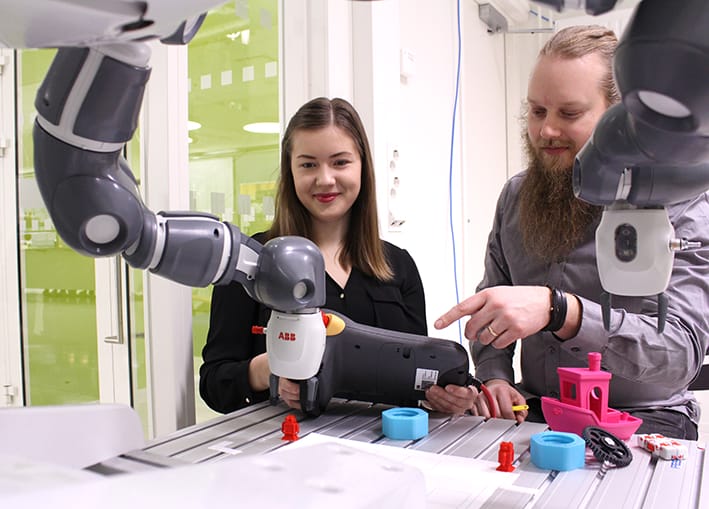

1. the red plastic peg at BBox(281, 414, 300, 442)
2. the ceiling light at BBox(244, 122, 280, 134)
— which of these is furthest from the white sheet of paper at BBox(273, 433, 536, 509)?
the ceiling light at BBox(244, 122, 280, 134)

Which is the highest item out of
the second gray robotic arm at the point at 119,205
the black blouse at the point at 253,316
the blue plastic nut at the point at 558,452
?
the second gray robotic arm at the point at 119,205

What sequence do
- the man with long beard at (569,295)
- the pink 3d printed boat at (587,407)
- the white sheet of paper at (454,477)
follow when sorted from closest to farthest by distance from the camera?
the white sheet of paper at (454,477) < the pink 3d printed boat at (587,407) < the man with long beard at (569,295)

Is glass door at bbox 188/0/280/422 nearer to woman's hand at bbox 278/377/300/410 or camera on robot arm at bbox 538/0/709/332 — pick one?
woman's hand at bbox 278/377/300/410

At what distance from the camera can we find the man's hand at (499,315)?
3.10 feet

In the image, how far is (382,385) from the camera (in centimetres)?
105

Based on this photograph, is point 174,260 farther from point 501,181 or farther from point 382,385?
point 501,181

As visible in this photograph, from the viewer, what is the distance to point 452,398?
104 centimetres

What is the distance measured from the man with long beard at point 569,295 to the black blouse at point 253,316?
0.68 feet

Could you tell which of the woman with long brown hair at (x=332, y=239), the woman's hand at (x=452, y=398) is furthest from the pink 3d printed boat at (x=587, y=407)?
the woman with long brown hair at (x=332, y=239)

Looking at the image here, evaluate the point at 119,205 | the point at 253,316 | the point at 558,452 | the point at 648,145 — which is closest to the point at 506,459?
the point at 558,452

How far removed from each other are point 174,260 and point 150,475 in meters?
0.34

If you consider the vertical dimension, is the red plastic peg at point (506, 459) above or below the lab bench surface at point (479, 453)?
above

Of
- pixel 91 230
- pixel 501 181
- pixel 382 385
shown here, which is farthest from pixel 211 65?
pixel 501 181

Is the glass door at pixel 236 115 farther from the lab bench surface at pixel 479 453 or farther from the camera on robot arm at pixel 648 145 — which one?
the camera on robot arm at pixel 648 145
